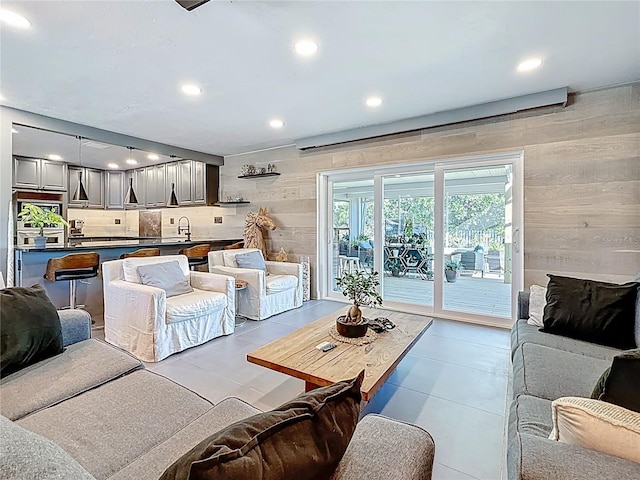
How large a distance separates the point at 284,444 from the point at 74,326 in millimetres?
1988

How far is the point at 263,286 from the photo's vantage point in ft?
13.8

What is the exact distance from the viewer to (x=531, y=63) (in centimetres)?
277

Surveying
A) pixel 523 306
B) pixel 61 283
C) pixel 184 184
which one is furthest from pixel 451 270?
pixel 184 184

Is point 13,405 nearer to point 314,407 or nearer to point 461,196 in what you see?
point 314,407

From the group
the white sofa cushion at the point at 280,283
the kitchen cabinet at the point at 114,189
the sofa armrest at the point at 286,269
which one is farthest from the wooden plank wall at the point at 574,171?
the kitchen cabinet at the point at 114,189

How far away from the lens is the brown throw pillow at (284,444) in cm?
58

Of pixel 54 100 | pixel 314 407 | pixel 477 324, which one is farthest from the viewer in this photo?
pixel 477 324

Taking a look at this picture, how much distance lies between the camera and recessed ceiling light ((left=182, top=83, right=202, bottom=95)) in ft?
10.4

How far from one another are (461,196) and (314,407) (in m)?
4.00

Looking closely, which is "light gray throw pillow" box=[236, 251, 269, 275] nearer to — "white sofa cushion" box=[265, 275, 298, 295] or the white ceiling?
"white sofa cushion" box=[265, 275, 298, 295]

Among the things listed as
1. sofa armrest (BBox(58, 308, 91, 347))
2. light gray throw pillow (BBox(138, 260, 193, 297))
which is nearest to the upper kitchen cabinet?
light gray throw pillow (BBox(138, 260, 193, 297))

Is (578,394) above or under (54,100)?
under

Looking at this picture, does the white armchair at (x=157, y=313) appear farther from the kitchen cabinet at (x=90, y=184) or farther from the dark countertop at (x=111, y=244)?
the kitchen cabinet at (x=90, y=184)

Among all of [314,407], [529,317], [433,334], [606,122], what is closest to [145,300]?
[314,407]
